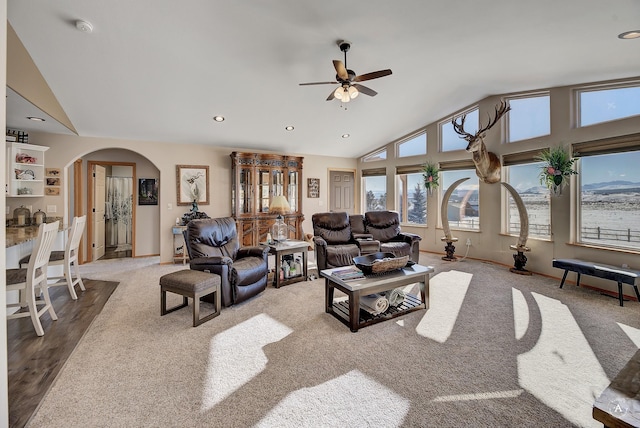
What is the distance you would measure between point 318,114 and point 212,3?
2.75 metres

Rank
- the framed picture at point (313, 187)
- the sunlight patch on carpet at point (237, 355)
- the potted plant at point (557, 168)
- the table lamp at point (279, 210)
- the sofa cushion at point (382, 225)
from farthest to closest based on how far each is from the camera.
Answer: the framed picture at point (313, 187), the sofa cushion at point (382, 225), the table lamp at point (279, 210), the potted plant at point (557, 168), the sunlight patch on carpet at point (237, 355)

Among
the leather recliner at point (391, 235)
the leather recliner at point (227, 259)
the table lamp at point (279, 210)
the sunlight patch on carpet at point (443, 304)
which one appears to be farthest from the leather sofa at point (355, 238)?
the leather recliner at point (227, 259)

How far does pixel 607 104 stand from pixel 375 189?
4593mm

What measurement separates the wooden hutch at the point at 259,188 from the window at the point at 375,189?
7.18ft

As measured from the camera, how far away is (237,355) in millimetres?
2305

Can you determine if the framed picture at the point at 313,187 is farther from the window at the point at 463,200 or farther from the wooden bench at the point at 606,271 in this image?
the wooden bench at the point at 606,271

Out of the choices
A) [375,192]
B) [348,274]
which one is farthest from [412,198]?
[348,274]

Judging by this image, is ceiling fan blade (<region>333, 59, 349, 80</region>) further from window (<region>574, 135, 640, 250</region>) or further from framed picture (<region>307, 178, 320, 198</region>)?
framed picture (<region>307, 178, 320, 198</region>)

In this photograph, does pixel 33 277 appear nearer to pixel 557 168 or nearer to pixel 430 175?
pixel 430 175

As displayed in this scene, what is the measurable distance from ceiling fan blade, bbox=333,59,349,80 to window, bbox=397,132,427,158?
407 cm

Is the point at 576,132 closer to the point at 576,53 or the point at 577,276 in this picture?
the point at 576,53

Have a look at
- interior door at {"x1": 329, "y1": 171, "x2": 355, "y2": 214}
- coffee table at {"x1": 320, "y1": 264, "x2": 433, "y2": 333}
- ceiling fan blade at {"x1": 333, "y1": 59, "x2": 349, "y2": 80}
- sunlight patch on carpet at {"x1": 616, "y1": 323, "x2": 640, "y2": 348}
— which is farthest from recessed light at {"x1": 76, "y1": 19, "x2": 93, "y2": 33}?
sunlight patch on carpet at {"x1": 616, "y1": 323, "x2": 640, "y2": 348}

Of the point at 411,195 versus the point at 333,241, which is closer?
the point at 333,241

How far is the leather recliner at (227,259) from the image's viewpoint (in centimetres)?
322
